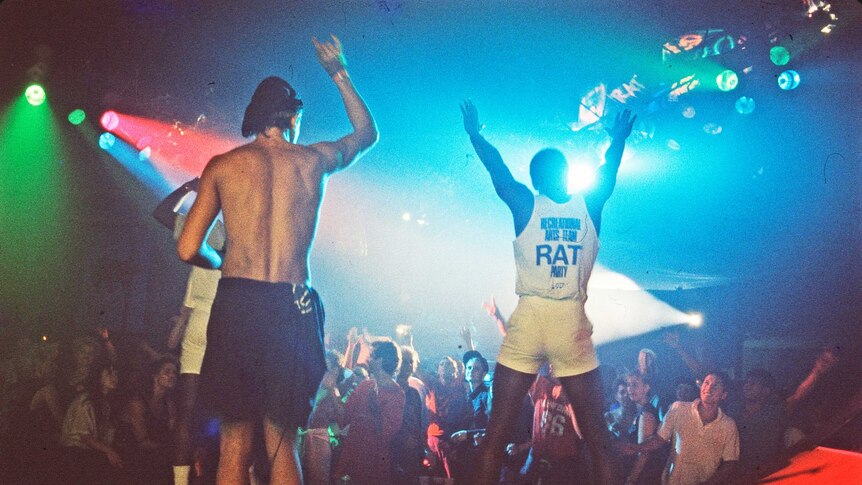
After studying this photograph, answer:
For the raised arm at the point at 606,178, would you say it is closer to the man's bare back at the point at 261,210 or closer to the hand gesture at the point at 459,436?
the man's bare back at the point at 261,210

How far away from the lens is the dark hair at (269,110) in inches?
152

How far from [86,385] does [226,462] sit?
11.5 feet

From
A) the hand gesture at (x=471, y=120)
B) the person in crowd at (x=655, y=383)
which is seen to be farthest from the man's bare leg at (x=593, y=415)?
the person in crowd at (x=655, y=383)

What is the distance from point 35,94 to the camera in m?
6.56

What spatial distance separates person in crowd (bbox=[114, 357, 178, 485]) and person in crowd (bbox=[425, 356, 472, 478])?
2.32 meters

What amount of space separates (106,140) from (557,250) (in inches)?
200

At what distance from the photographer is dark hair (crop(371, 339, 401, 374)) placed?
5.83 metres

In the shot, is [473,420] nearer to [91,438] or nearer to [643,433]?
[643,433]

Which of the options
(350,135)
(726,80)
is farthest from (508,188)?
(726,80)

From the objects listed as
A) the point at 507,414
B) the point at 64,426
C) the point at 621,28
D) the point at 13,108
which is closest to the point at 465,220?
the point at 621,28

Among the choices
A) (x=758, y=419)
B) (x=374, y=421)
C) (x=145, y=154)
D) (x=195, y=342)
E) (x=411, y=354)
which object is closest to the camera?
(x=195, y=342)

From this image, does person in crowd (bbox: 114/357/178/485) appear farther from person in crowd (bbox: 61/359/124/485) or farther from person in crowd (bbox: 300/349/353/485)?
person in crowd (bbox: 300/349/353/485)

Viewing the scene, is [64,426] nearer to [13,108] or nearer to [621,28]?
[13,108]

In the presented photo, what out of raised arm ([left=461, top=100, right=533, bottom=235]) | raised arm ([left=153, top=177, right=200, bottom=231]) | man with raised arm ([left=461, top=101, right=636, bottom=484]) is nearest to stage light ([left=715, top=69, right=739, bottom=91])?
man with raised arm ([left=461, top=101, right=636, bottom=484])
